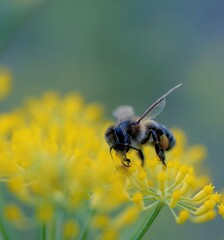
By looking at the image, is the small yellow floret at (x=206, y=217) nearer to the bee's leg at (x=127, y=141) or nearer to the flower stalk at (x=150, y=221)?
the flower stalk at (x=150, y=221)

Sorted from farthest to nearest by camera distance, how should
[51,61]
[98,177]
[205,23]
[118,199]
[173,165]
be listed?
[205,23] → [51,61] → [173,165] → [118,199] → [98,177]

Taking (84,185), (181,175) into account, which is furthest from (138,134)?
(84,185)

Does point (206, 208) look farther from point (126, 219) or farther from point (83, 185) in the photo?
A: point (83, 185)

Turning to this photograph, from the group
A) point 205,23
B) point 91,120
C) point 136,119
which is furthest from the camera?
point 205,23

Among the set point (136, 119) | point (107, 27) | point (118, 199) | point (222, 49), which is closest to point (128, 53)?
point (107, 27)

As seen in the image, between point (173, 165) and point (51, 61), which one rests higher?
point (51, 61)

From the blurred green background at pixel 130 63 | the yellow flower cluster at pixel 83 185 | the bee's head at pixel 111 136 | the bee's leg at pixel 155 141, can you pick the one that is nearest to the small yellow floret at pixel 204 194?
the yellow flower cluster at pixel 83 185

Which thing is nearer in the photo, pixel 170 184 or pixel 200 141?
pixel 170 184

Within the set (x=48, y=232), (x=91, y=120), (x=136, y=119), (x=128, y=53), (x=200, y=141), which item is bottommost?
(x=48, y=232)

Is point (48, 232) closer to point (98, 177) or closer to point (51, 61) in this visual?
point (98, 177)
